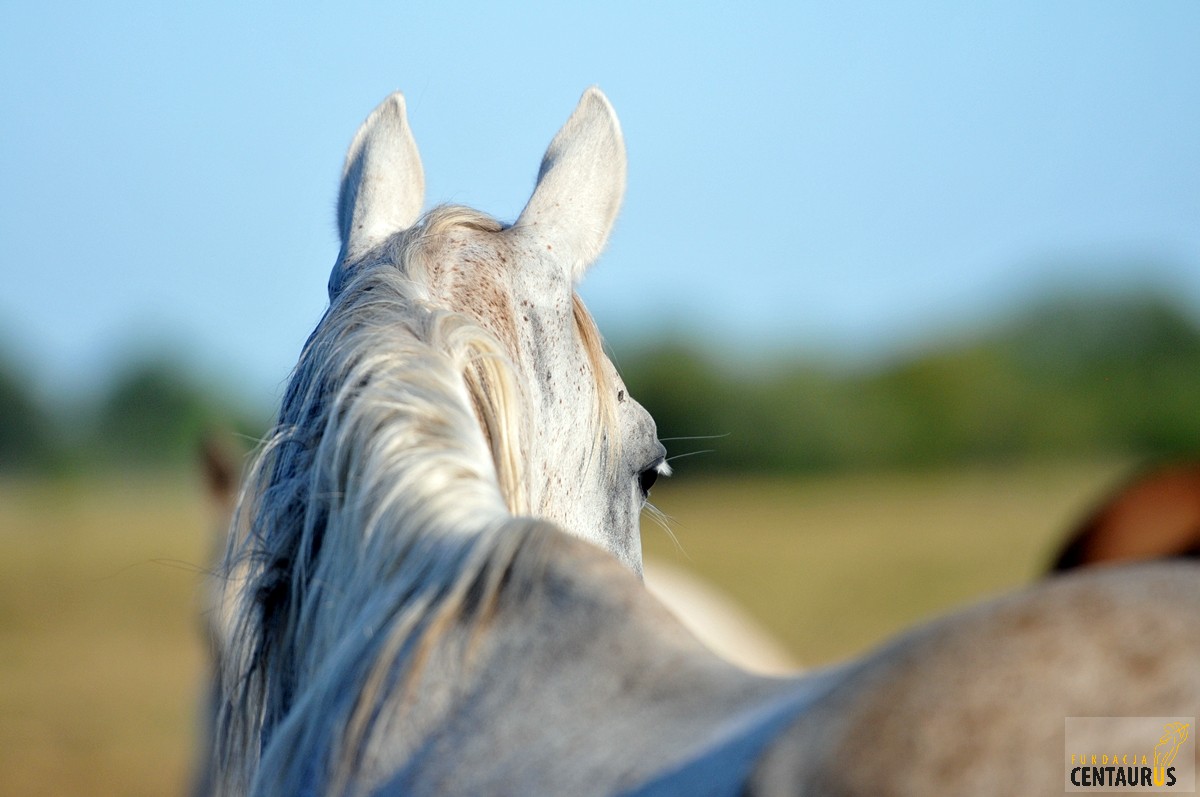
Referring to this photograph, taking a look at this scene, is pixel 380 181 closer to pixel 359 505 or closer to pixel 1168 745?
pixel 359 505

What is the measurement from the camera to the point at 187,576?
19.9 meters

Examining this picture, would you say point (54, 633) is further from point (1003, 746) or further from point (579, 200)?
point (1003, 746)

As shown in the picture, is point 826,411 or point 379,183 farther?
point 826,411

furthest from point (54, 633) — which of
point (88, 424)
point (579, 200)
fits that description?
point (88, 424)

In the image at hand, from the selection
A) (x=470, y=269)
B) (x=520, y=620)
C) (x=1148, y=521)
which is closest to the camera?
(x=520, y=620)

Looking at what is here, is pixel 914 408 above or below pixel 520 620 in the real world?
above

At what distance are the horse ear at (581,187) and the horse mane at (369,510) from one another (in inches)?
14.8

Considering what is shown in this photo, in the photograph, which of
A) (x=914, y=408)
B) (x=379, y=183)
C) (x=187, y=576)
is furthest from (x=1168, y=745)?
(x=914, y=408)

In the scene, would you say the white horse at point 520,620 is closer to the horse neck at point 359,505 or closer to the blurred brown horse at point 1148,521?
the horse neck at point 359,505

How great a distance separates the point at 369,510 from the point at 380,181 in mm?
999

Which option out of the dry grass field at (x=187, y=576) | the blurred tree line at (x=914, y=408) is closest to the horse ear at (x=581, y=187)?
the dry grass field at (x=187, y=576)

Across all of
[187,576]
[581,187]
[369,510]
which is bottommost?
[187,576]

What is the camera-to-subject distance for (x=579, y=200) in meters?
2.21

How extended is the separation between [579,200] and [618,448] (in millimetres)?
497
